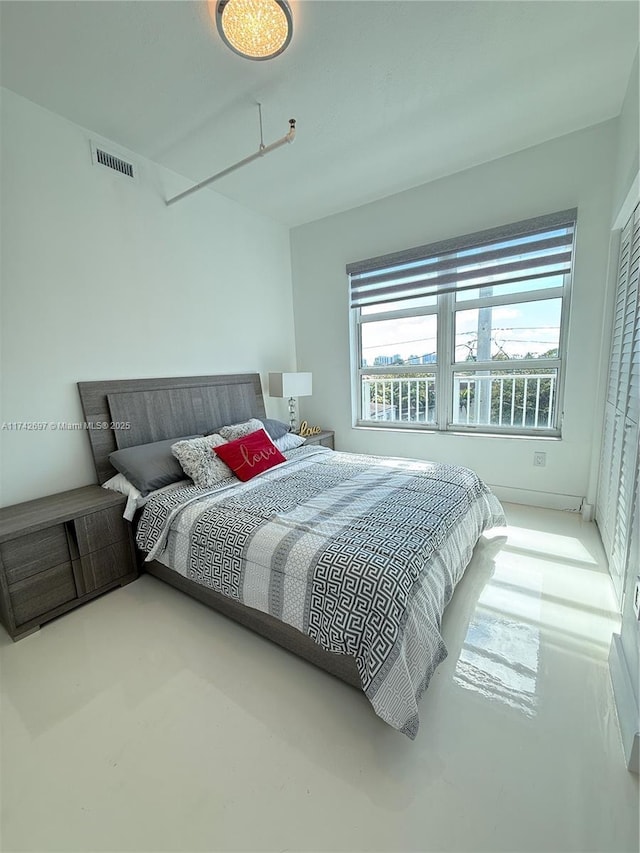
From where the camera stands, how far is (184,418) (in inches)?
117

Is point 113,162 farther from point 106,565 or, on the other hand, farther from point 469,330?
point 469,330

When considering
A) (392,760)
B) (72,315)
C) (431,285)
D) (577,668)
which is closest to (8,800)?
(392,760)

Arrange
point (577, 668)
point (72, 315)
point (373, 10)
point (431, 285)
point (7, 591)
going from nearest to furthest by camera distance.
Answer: point (577, 668) → point (373, 10) → point (7, 591) → point (72, 315) → point (431, 285)

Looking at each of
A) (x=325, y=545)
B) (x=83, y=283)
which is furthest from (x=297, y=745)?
(x=83, y=283)

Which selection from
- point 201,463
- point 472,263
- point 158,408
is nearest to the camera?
point 201,463

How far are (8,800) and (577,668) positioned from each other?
2.17 meters

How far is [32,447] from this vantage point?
2.21 metres

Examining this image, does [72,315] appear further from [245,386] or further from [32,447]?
[245,386]

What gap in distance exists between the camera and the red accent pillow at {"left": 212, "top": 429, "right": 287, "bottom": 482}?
2.48 metres

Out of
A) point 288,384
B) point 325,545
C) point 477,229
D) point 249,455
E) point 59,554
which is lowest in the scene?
point 59,554

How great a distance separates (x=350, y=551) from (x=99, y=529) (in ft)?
5.23

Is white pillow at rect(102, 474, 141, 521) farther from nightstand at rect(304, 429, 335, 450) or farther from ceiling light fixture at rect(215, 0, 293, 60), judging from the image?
ceiling light fixture at rect(215, 0, 293, 60)

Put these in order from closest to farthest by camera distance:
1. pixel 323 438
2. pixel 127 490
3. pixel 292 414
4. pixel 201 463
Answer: pixel 127 490 < pixel 201 463 < pixel 323 438 < pixel 292 414

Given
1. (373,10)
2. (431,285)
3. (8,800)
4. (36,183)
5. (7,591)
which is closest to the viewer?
(8,800)
